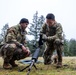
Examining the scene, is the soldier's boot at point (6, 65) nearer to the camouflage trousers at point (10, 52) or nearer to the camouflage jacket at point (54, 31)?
the camouflage trousers at point (10, 52)

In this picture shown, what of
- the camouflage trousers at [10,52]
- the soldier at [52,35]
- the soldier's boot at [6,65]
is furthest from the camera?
the soldier at [52,35]

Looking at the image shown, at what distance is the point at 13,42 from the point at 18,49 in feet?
1.22

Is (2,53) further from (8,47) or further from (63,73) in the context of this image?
(63,73)

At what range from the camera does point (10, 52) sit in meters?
10.4

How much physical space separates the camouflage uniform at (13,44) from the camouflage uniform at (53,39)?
42.5 inches

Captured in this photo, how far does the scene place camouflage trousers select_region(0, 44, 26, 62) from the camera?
33.9 feet

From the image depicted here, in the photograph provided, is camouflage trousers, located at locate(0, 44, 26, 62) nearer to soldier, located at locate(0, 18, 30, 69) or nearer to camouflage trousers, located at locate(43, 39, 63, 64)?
soldier, located at locate(0, 18, 30, 69)

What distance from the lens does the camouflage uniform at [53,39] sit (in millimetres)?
11130

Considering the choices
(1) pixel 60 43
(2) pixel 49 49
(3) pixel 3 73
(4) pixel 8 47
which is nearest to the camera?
(3) pixel 3 73

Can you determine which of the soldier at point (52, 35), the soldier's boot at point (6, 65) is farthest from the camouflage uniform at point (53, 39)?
the soldier's boot at point (6, 65)

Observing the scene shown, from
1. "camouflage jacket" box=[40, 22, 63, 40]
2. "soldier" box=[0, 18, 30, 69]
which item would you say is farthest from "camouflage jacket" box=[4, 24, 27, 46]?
"camouflage jacket" box=[40, 22, 63, 40]

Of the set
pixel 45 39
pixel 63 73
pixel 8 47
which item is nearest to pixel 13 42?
pixel 8 47

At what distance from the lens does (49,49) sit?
1236 centimetres

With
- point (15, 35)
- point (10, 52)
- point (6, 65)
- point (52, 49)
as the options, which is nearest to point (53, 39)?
point (52, 49)
